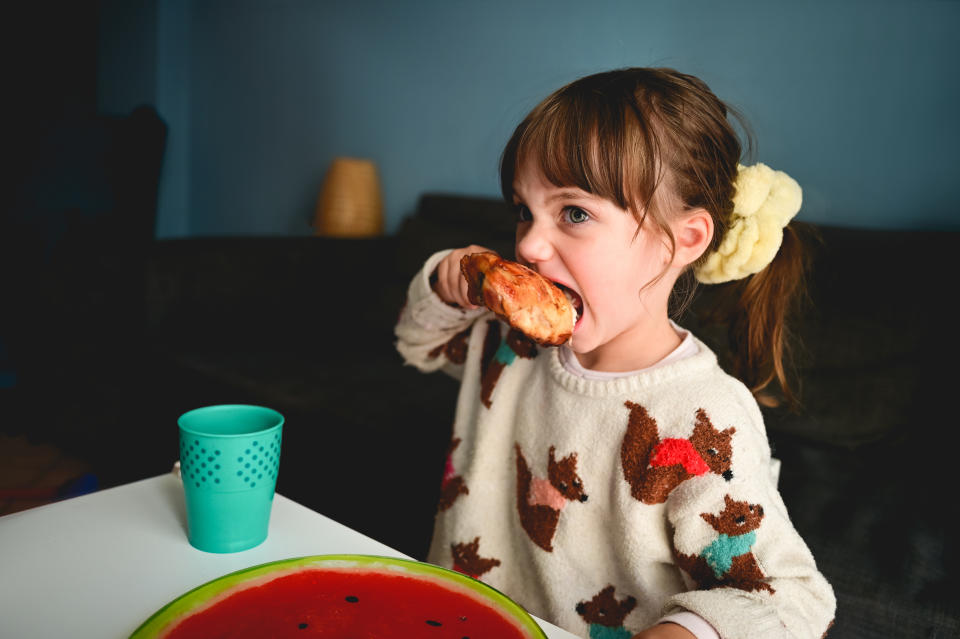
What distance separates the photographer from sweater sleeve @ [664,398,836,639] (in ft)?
2.07

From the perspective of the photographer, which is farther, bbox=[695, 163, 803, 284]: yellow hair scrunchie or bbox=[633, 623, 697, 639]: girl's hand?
bbox=[695, 163, 803, 284]: yellow hair scrunchie

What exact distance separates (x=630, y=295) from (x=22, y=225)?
10.3 ft

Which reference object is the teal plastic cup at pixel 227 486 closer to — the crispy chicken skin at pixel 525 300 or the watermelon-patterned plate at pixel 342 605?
the watermelon-patterned plate at pixel 342 605

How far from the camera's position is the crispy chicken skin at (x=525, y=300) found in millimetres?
743

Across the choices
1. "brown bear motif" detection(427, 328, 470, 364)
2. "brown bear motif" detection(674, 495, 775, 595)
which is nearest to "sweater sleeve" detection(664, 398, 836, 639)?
"brown bear motif" detection(674, 495, 775, 595)

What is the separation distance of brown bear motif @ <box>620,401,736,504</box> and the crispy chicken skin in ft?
0.54

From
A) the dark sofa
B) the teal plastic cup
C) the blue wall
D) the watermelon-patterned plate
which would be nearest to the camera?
the watermelon-patterned plate

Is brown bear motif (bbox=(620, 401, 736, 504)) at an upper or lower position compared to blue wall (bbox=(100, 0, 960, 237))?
lower

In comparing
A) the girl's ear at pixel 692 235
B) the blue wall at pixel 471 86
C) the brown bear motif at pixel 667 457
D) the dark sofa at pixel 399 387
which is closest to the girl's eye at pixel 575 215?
the girl's ear at pixel 692 235

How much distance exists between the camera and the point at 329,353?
6.98 feet

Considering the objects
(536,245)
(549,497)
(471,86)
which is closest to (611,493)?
(549,497)

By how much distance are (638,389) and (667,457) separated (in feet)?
0.33

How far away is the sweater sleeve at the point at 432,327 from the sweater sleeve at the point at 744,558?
43 centimetres

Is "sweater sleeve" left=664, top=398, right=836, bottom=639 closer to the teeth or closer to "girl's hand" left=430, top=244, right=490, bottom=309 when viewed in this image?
the teeth
